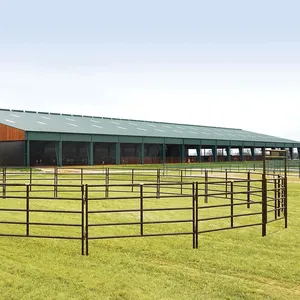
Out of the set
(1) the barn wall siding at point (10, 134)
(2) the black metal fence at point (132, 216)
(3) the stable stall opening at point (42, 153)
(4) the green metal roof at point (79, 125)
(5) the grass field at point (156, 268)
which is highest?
(4) the green metal roof at point (79, 125)

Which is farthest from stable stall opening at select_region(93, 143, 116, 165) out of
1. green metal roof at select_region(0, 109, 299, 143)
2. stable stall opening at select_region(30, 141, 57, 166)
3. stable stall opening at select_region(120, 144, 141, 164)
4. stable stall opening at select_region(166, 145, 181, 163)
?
stable stall opening at select_region(166, 145, 181, 163)

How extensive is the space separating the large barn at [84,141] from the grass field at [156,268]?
124 feet

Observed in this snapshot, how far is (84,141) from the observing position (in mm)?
49438

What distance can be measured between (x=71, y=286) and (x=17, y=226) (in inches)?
214

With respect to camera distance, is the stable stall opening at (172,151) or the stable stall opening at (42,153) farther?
the stable stall opening at (172,151)

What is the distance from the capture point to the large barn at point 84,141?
46.9m

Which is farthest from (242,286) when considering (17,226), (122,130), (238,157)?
(238,157)

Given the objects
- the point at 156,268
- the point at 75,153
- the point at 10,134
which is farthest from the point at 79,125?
the point at 156,268

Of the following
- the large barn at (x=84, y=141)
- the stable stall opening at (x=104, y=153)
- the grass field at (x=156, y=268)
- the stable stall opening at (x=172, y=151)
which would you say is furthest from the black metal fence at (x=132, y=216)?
the stable stall opening at (x=172, y=151)

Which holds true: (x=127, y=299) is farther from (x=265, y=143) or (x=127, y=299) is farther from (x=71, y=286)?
(x=265, y=143)

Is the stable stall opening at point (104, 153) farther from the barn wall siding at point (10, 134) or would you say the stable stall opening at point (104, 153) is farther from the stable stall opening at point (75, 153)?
the barn wall siding at point (10, 134)

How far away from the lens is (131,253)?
8.51m

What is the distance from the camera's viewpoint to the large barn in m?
46.9

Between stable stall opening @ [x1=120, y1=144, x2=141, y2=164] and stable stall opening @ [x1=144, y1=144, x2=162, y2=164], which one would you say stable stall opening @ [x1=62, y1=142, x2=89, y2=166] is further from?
stable stall opening @ [x1=144, y1=144, x2=162, y2=164]
